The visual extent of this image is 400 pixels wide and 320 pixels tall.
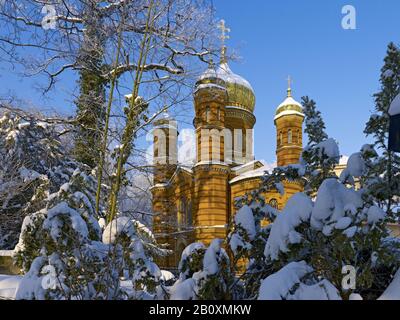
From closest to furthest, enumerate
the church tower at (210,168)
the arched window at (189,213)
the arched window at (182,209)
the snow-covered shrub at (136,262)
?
the snow-covered shrub at (136,262) < the church tower at (210,168) < the arched window at (189,213) < the arched window at (182,209)

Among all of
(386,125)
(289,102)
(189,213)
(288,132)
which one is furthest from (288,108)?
(386,125)

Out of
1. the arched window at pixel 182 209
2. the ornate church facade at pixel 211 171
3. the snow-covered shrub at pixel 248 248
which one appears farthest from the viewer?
the arched window at pixel 182 209

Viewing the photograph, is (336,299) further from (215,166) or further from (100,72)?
(215,166)

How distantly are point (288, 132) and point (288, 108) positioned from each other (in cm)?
190

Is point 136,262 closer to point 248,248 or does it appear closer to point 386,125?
point 248,248

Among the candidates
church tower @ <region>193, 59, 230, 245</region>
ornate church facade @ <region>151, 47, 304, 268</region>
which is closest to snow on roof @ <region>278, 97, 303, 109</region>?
ornate church facade @ <region>151, 47, 304, 268</region>

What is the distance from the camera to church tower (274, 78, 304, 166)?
26.2 metres

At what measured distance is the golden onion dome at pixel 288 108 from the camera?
87.7ft

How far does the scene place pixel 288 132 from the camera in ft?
87.2

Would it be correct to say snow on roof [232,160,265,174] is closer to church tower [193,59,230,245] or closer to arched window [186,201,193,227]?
church tower [193,59,230,245]

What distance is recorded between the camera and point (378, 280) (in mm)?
3822

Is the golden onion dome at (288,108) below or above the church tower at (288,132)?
above

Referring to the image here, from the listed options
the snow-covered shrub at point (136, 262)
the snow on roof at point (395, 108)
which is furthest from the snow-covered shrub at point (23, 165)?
→ the snow on roof at point (395, 108)

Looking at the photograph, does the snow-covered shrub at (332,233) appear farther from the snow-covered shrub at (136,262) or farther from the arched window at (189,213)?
the arched window at (189,213)
